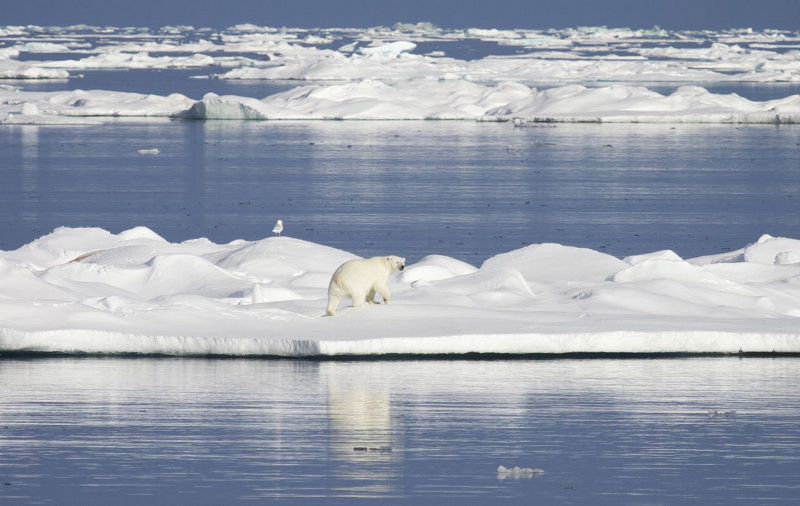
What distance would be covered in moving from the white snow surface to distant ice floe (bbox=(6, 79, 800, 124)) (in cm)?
2970

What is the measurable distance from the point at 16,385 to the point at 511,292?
5.29 meters

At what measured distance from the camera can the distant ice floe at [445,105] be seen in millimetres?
47781

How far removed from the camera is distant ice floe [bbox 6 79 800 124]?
4778cm

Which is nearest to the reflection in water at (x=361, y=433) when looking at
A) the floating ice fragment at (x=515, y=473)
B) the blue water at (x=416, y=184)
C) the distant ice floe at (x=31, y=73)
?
the floating ice fragment at (x=515, y=473)

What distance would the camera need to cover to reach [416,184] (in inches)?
1325

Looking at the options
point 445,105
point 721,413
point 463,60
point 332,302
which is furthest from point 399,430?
point 463,60

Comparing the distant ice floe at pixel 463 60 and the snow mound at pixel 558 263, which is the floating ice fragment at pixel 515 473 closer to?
the snow mound at pixel 558 263

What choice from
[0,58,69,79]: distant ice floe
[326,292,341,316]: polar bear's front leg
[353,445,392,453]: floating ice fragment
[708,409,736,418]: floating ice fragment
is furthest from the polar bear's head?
[0,58,69,79]: distant ice floe

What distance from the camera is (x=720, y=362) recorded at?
42.0ft

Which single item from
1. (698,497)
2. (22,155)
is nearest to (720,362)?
(698,497)

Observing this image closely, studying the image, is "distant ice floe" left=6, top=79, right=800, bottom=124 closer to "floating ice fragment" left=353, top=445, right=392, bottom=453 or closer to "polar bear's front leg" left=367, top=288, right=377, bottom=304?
"polar bear's front leg" left=367, top=288, right=377, bottom=304

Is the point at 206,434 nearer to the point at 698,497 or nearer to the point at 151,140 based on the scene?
the point at 698,497

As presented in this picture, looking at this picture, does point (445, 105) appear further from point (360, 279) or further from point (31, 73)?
point (360, 279)

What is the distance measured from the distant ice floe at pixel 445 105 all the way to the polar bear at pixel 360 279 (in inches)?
1364
